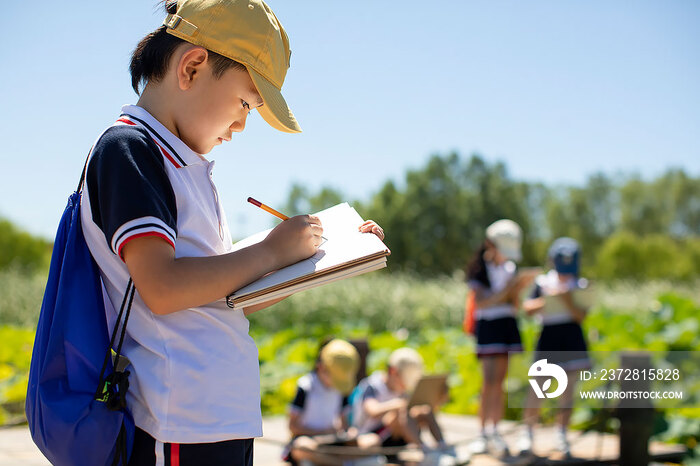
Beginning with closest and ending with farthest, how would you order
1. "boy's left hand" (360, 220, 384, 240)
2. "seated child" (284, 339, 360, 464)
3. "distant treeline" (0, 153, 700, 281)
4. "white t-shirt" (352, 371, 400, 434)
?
"boy's left hand" (360, 220, 384, 240), "seated child" (284, 339, 360, 464), "white t-shirt" (352, 371, 400, 434), "distant treeline" (0, 153, 700, 281)

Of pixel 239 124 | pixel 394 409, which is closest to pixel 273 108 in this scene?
pixel 239 124

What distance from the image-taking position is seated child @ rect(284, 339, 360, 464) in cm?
412

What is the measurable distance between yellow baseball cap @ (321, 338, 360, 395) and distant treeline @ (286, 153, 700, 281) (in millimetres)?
18551

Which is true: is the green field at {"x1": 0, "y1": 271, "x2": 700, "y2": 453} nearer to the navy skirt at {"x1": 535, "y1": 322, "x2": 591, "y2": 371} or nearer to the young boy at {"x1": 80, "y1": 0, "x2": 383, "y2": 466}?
the navy skirt at {"x1": 535, "y1": 322, "x2": 591, "y2": 371}

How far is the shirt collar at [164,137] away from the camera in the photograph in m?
1.12

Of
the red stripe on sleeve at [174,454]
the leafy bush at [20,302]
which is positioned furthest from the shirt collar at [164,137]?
the leafy bush at [20,302]

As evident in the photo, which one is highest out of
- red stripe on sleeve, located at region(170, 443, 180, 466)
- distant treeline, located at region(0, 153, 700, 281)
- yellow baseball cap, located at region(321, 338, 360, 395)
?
distant treeline, located at region(0, 153, 700, 281)

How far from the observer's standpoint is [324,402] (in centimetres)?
430

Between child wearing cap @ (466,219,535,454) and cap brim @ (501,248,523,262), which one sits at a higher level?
cap brim @ (501,248,523,262)

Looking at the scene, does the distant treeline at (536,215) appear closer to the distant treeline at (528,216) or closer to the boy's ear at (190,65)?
the distant treeline at (528,216)

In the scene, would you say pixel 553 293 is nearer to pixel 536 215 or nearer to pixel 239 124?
pixel 239 124

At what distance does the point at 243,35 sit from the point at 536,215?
1642 inches

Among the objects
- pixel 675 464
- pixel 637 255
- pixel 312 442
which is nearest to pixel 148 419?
pixel 312 442

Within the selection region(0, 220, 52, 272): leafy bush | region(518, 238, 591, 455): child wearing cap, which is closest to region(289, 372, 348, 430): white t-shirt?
region(518, 238, 591, 455): child wearing cap
